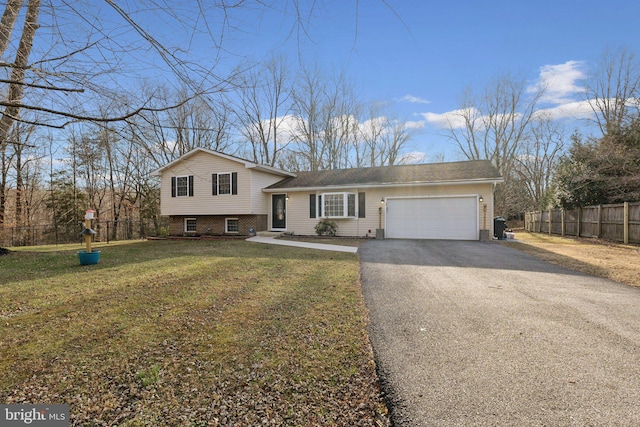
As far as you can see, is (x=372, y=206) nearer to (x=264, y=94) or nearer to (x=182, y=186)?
(x=182, y=186)

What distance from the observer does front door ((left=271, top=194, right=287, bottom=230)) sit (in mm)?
16109

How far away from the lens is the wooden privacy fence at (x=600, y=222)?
11.3 meters

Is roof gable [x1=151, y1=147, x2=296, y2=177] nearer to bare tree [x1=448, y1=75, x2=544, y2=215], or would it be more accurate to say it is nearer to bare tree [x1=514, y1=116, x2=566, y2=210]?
bare tree [x1=448, y1=75, x2=544, y2=215]

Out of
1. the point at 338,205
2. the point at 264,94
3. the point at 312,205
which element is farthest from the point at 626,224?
the point at 264,94

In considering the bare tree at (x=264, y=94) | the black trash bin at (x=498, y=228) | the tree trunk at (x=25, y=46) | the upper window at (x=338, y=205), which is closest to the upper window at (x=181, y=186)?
the upper window at (x=338, y=205)

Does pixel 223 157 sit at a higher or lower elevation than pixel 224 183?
higher

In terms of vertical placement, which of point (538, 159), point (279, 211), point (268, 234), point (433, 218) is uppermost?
point (538, 159)

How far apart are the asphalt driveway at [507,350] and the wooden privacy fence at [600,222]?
8.44m

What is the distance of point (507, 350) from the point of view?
2773 millimetres

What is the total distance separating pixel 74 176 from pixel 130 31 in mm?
23838

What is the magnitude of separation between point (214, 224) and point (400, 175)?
397 inches

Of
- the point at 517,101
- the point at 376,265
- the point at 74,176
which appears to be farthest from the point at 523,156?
the point at 74,176

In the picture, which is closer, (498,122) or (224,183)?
(224,183)

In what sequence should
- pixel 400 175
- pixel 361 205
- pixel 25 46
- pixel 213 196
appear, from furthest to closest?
1. pixel 213 196
2. pixel 400 175
3. pixel 361 205
4. pixel 25 46
